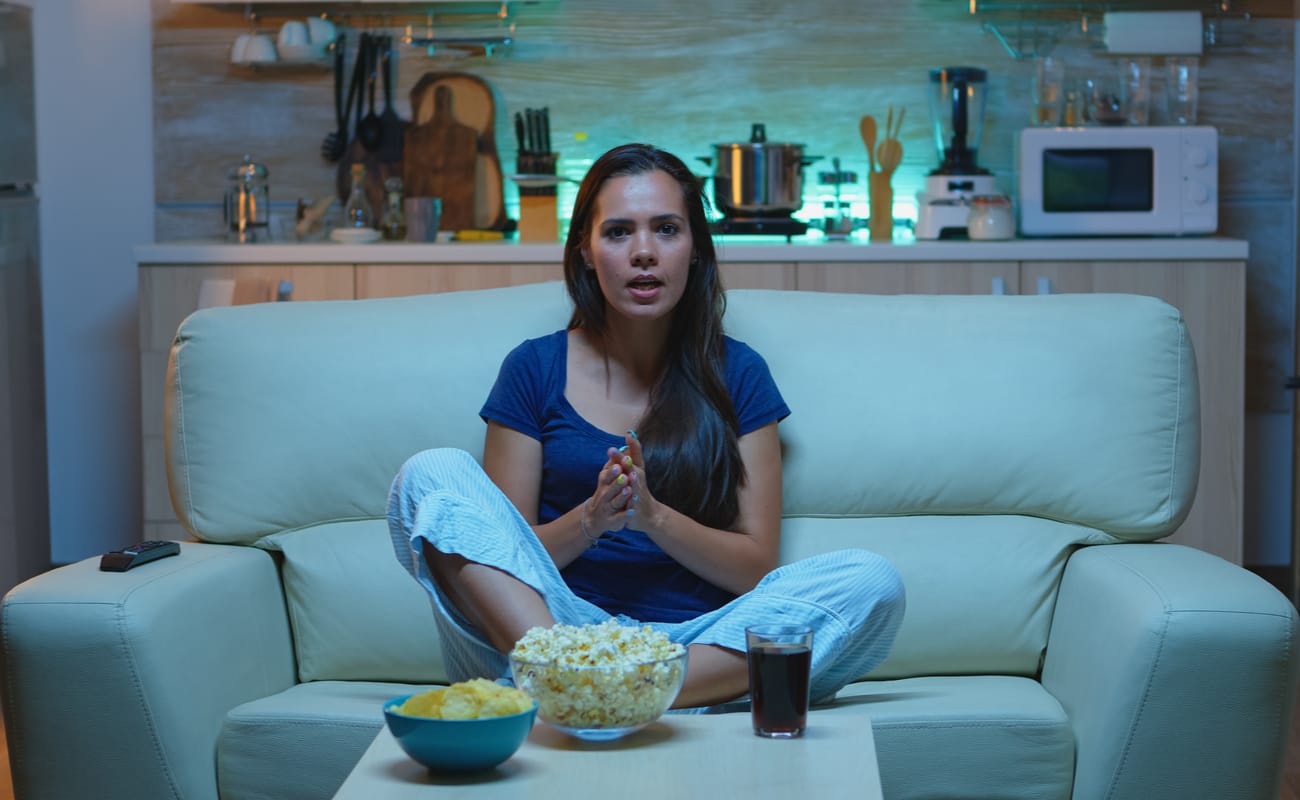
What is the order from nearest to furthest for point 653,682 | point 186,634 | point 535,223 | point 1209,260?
point 653,682 → point 186,634 → point 1209,260 → point 535,223

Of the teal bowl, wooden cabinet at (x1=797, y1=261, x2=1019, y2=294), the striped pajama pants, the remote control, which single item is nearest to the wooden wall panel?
wooden cabinet at (x1=797, y1=261, x2=1019, y2=294)

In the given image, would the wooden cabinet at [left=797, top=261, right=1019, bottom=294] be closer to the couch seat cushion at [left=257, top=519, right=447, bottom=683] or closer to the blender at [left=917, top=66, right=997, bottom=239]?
the blender at [left=917, top=66, right=997, bottom=239]

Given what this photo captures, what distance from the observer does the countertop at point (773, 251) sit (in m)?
3.91

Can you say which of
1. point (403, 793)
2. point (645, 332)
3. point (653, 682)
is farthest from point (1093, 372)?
point (403, 793)

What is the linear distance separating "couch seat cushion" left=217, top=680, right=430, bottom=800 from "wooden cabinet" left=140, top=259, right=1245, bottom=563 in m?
2.16

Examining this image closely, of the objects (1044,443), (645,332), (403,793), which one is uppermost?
(645,332)

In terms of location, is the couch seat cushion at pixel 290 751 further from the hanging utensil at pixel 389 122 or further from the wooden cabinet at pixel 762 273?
the hanging utensil at pixel 389 122

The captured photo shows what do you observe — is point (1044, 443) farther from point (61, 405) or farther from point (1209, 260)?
point (61, 405)

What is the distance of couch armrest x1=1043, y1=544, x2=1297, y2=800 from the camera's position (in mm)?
1764

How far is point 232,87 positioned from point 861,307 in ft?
9.32

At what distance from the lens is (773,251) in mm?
3920

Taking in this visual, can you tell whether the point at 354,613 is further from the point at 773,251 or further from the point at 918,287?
the point at 918,287

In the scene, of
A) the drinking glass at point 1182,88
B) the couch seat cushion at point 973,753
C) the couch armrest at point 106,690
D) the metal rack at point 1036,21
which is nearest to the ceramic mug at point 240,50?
the metal rack at point 1036,21

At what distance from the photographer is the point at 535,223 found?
14.0ft
